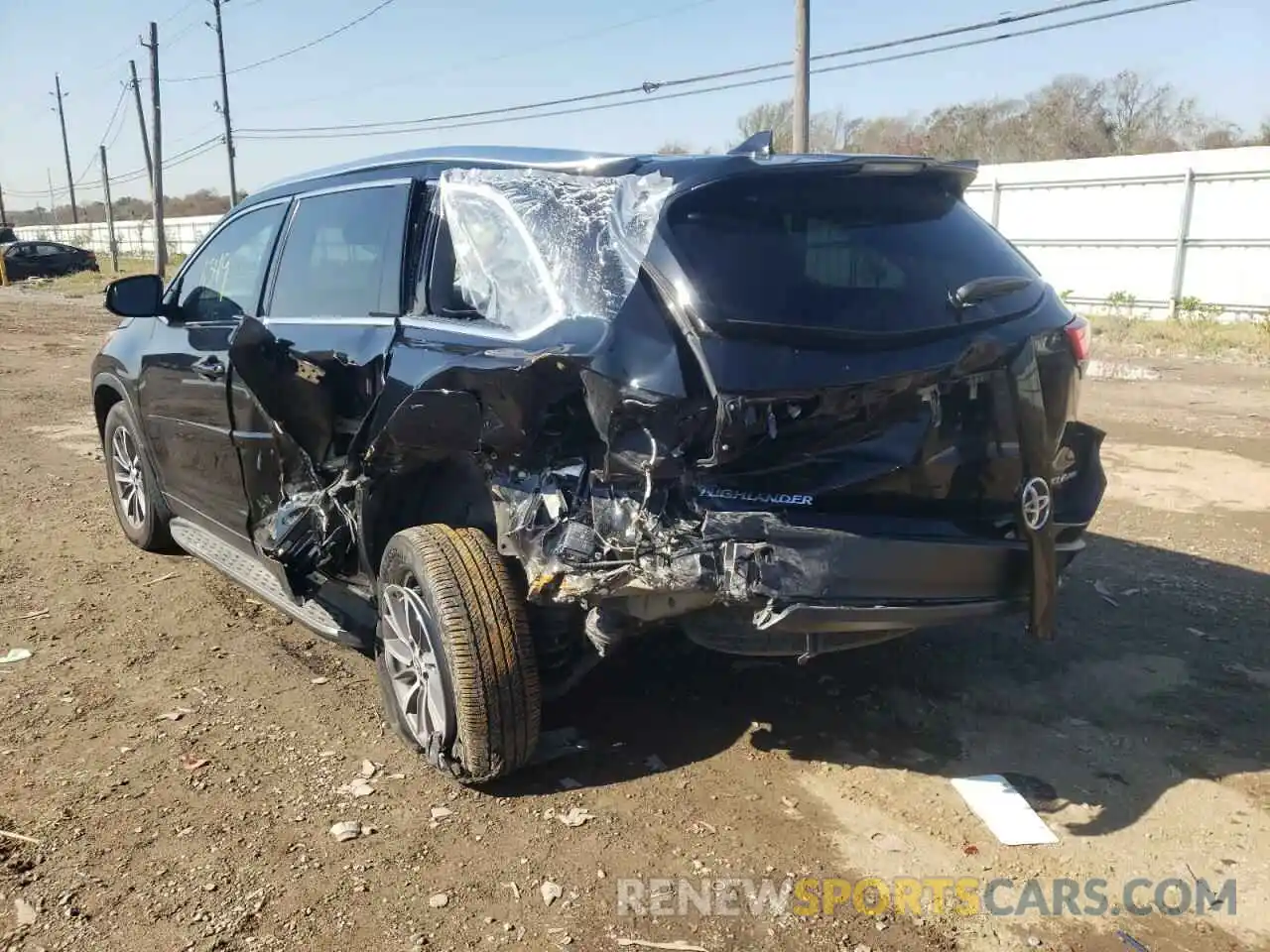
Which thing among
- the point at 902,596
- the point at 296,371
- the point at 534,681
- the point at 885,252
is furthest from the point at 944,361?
the point at 296,371

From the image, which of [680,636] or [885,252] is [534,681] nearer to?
[680,636]

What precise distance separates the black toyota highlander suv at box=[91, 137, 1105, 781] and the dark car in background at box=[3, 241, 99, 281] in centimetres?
3685

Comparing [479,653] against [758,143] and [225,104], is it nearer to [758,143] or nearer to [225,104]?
[758,143]

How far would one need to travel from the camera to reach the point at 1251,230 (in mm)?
16797

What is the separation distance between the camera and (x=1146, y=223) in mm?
18203

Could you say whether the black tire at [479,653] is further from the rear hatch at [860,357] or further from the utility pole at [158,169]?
the utility pole at [158,169]

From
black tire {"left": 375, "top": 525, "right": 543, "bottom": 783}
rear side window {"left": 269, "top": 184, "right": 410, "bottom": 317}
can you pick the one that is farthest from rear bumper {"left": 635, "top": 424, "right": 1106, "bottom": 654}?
rear side window {"left": 269, "top": 184, "right": 410, "bottom": 317}

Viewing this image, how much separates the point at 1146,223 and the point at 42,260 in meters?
33.9

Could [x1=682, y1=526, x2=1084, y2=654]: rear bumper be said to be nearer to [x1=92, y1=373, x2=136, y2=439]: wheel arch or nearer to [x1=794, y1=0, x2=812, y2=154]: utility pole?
[x1=92, y1=373, x2=136, y2=439]: wheel arch

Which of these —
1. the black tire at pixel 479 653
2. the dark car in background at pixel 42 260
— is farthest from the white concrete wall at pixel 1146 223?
A: the dark car in background at pixel 42 260

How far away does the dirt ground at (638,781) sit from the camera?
106 inches

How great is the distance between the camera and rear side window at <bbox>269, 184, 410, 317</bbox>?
3.72 metres

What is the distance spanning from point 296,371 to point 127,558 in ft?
8.54

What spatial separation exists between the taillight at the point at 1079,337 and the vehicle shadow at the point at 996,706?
4.24ft
